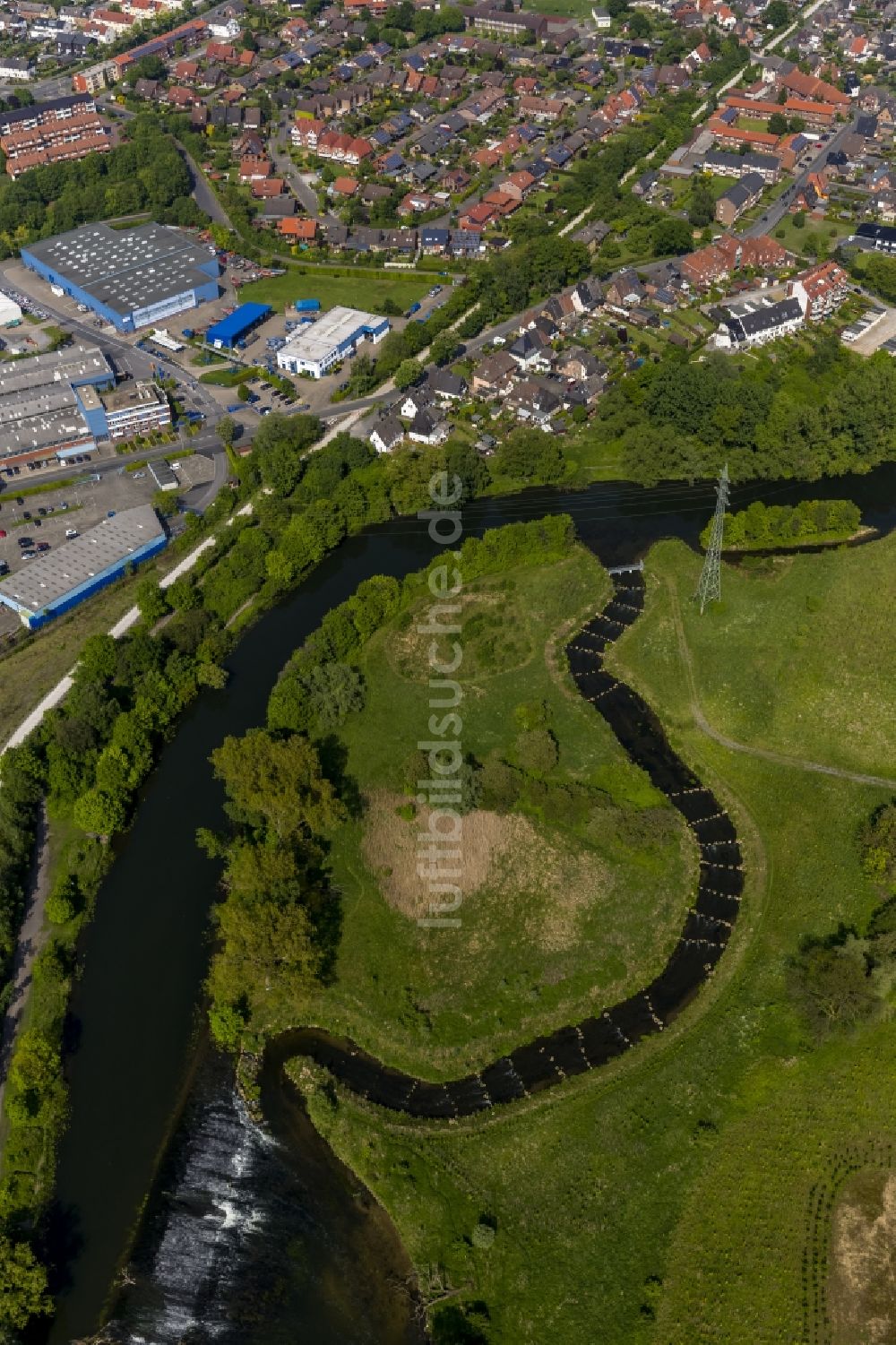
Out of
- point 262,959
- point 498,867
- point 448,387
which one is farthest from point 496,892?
point 448,387

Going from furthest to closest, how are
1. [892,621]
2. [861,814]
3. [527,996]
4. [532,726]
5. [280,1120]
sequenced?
[892,621] → [532,726] → [861,814] → [527,996] → [280,1120]

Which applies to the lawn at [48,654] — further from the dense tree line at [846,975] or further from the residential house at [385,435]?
the dense tree line at [846,975]

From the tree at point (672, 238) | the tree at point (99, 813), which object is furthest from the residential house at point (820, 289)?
the tree at point (99, 813)

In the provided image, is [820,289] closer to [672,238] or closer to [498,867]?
[672,238]

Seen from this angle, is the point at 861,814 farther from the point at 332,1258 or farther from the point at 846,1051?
the point at 332,1258

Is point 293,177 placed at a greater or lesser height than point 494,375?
greater

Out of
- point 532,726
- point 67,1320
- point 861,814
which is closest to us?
point 67,1320

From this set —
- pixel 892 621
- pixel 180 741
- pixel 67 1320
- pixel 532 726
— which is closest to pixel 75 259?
pixel 180 741
